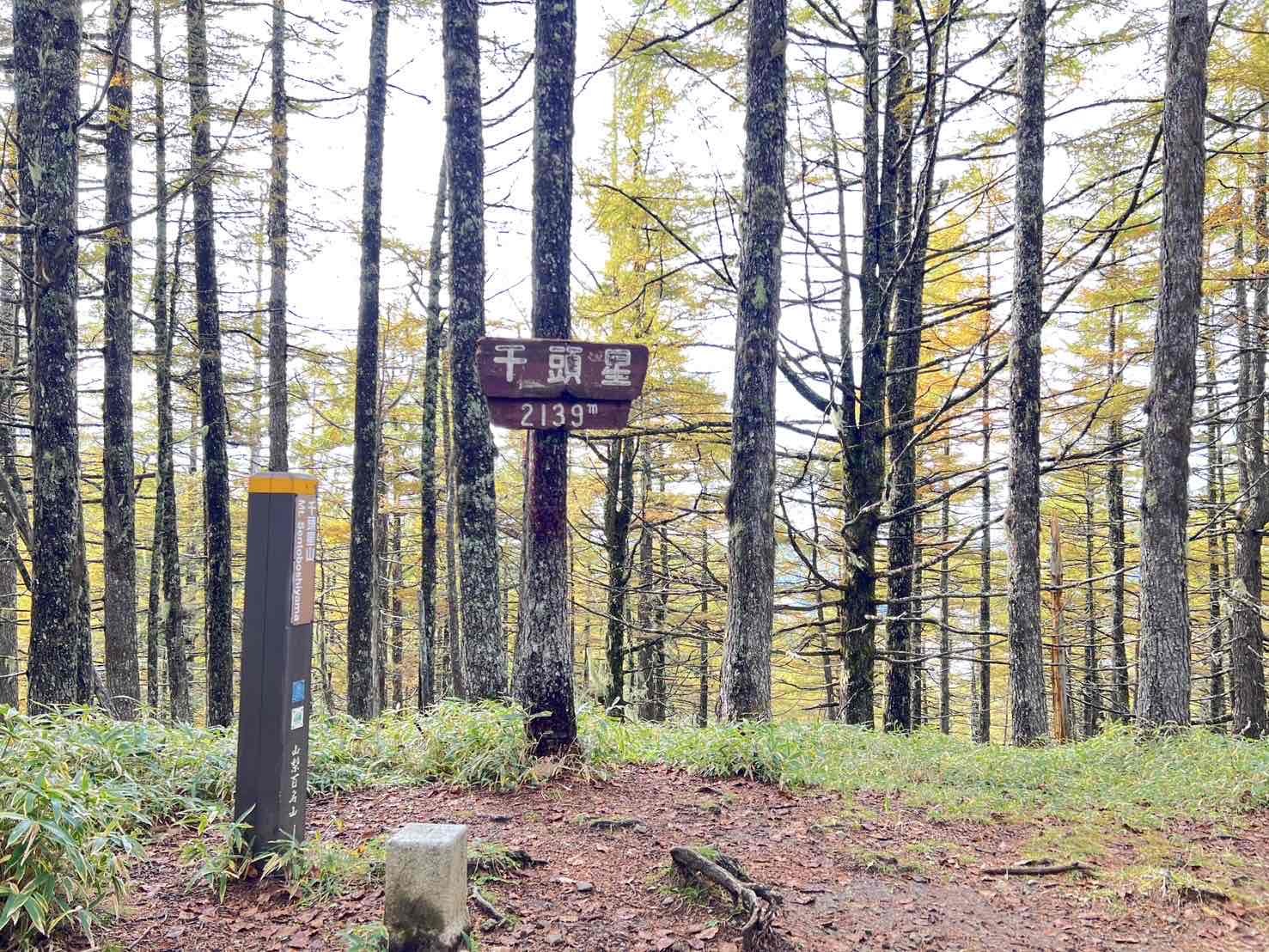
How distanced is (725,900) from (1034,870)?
2023mm

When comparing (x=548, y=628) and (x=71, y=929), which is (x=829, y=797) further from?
(x=71, y=929)

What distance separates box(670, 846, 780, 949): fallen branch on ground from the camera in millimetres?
3031

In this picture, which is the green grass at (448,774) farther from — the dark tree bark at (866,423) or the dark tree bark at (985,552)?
the dark tree bark at (985,552)

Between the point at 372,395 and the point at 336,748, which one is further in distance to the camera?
the point at 372,395

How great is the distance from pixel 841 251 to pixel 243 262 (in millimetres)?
11146

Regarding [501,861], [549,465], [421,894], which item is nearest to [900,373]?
[549,465]

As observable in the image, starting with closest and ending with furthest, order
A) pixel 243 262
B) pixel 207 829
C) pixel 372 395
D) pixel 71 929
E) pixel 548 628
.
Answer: pixel 71 929 → pixel 207 829 → pixel 548 628 → pixel 372 395 → pixel 243 262

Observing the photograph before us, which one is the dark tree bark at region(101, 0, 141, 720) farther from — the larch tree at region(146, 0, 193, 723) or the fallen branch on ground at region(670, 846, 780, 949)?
the fallen branch on ground at region(670, 846, 780, 949)

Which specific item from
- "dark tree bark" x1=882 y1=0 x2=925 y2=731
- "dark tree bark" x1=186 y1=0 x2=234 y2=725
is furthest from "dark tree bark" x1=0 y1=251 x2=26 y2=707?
"dark tree bark" x1=882 y1=0 x2=925 y2=731

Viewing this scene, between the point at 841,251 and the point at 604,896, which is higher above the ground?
the point at 841,251

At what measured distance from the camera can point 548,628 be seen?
514 centimetres

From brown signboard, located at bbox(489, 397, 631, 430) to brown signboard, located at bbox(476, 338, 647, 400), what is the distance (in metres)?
0.07

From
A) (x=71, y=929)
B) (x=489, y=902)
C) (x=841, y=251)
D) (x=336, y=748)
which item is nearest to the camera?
(x=71, y=929)

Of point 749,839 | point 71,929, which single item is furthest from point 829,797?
point 71,929
